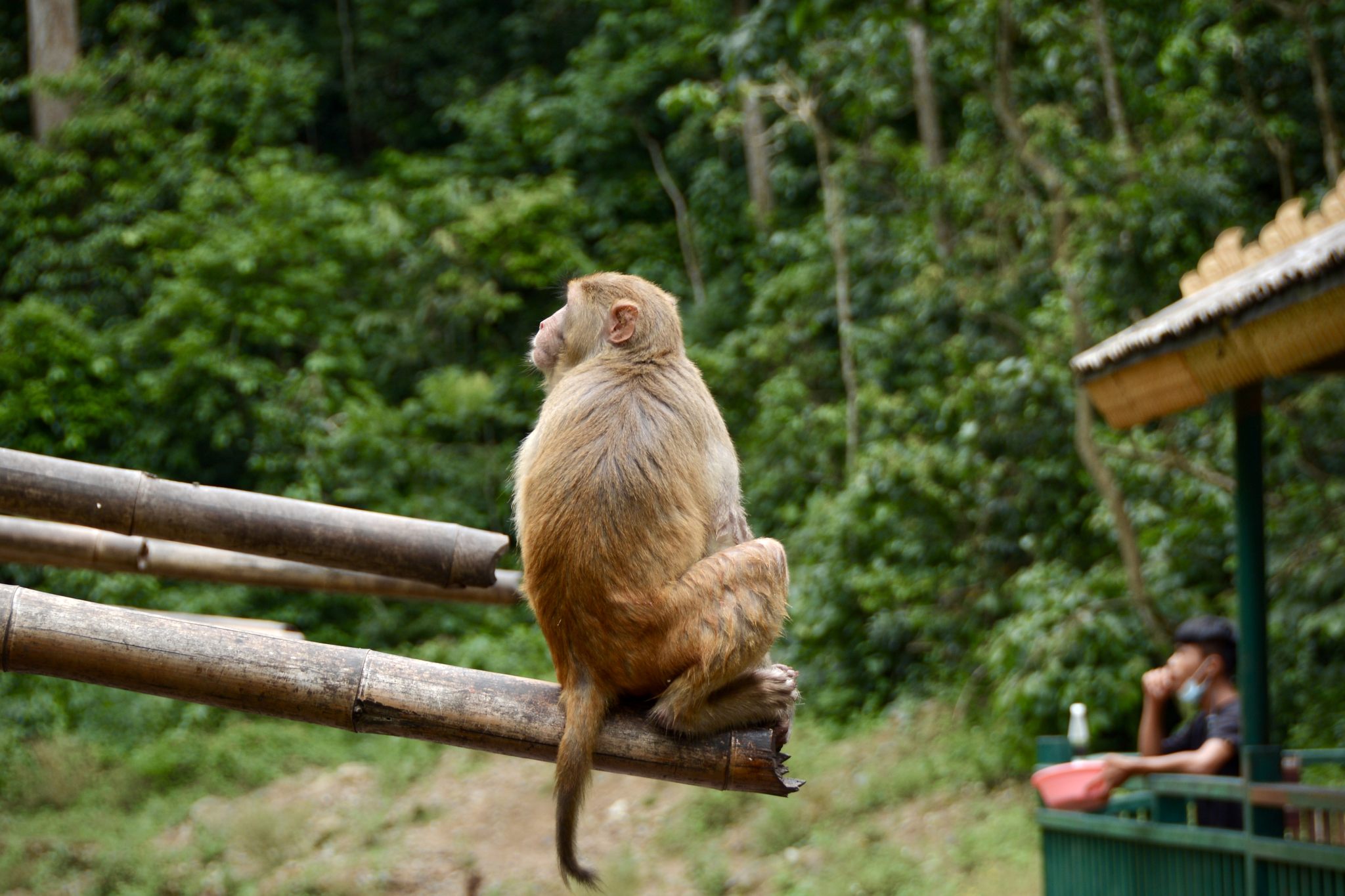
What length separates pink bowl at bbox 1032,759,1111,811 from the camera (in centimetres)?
457

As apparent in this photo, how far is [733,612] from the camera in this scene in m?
2.58

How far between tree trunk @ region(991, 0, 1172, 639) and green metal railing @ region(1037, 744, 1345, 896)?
8.91 ft

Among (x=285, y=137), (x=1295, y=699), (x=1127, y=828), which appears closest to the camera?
(x=1127, y=828)

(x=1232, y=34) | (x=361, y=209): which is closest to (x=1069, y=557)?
(x=1232, y=34)

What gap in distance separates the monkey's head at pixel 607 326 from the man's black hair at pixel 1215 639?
2809 mm

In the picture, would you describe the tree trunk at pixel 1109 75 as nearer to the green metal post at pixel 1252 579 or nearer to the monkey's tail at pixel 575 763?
the green metal post at pixel 1252 579

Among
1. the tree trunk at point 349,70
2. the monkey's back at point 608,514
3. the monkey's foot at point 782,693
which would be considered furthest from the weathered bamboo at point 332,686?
the tree trunk at point 349,70

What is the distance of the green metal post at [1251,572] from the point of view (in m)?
4.30

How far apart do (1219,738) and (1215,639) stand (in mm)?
383

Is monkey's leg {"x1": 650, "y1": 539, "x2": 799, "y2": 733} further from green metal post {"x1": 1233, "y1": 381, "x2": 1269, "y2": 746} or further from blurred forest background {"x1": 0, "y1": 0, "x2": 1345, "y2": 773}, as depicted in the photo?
green metal post {"x1": 1233, "y1": 381, "x2": 1269, "y2": 746}

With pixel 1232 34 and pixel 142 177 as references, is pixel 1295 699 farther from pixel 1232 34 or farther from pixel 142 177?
pixel 142 177

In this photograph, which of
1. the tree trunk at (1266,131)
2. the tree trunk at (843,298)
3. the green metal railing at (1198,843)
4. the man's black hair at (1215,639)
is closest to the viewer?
the green metal railing at (1198,843)

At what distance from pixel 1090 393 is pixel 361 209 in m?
12.2

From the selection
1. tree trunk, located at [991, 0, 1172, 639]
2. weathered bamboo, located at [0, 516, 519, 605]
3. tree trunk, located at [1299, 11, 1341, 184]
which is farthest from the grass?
tree trunk, located at [1299, 11, 1341, 184]
